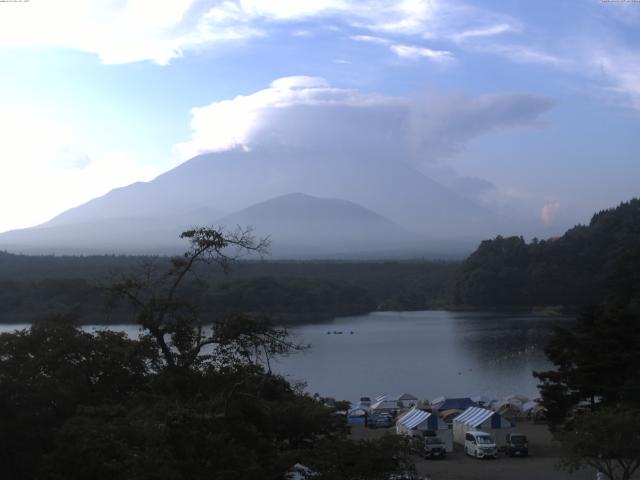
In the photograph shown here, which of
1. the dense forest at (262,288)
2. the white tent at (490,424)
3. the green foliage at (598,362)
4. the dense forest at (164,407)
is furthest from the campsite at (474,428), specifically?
the dense forest at (262,288)

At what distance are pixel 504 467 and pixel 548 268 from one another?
3249 centimetres

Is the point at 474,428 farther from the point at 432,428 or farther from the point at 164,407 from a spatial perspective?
the point at 164,407

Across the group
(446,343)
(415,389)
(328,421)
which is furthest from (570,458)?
(446,343)

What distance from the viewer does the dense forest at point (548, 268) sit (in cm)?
3941

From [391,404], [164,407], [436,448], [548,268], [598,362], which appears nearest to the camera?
[164,407]

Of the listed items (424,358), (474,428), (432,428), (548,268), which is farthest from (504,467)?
(548,268)

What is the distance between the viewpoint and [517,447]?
1021cm

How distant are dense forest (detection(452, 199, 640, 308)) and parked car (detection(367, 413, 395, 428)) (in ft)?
88.2

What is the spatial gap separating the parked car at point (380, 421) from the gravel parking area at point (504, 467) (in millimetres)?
2171

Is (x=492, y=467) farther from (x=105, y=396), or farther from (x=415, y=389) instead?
(x=415, y=389)

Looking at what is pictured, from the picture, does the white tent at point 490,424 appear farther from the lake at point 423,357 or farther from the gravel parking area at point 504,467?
the lake at point 423,357

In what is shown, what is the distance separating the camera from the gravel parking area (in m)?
8.70

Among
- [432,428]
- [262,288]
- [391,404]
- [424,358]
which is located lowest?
[424,358]

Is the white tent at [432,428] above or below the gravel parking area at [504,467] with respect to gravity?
above
